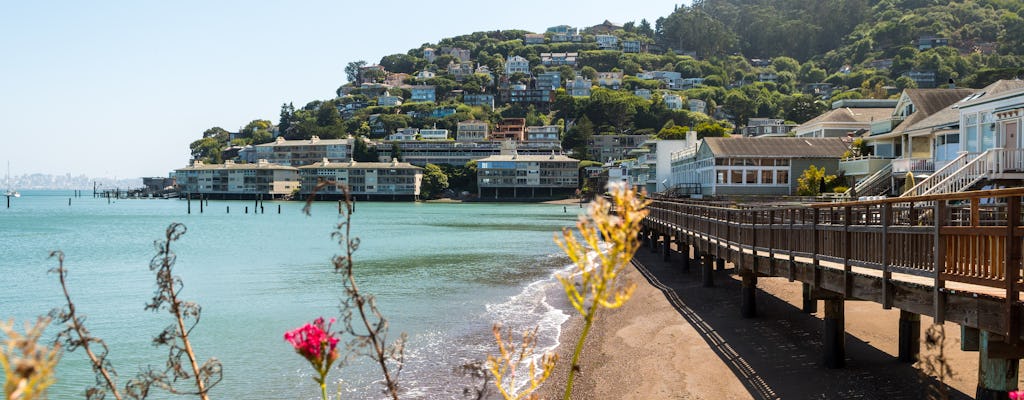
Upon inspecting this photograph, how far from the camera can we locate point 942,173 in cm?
2903

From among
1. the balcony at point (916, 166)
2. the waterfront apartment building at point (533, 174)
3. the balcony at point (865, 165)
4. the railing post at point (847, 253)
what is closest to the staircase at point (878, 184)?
the balcony at point (916, 166)

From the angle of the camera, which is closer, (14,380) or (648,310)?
(14,380)

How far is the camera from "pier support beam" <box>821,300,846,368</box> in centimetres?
1554

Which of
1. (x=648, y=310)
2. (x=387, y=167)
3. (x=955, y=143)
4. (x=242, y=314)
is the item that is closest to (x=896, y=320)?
(x=648, y=310)

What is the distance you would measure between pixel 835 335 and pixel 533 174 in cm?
16179

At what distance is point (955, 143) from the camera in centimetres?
3475

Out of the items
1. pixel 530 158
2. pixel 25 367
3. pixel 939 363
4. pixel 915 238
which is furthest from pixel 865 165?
pixel 530 158

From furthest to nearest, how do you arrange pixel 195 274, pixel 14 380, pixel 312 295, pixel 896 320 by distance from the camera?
pixel 195 274
pixel 312 295
pixel 896 320
pixel 14 380

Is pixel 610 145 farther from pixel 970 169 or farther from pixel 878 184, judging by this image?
pixel 970 169

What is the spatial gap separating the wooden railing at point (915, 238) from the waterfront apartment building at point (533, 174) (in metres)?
155

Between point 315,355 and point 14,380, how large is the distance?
134cm

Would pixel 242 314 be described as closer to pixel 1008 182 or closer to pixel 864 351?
pixel 864 351

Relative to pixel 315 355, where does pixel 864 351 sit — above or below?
below

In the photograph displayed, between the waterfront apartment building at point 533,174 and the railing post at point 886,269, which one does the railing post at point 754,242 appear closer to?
the railing post at point 886,269
